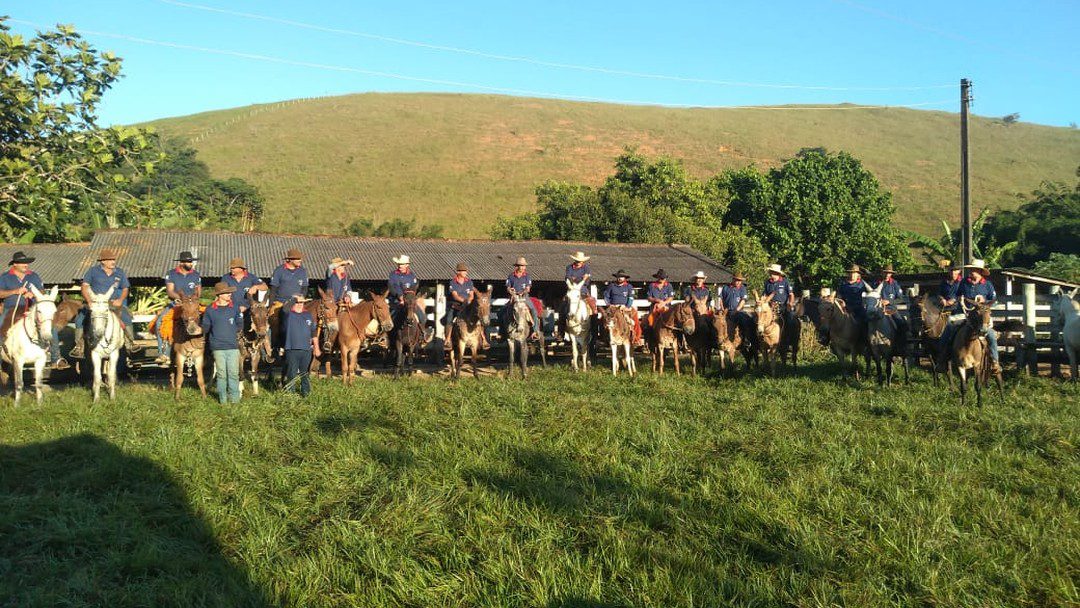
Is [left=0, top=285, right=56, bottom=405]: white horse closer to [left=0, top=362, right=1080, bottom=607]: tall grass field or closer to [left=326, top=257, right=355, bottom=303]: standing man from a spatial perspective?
[left=0, top=362, right=1080, bottom=607]: tall grass field

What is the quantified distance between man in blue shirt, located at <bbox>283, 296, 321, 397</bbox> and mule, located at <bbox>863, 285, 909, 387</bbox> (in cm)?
1053

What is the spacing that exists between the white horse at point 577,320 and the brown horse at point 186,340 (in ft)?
25.3

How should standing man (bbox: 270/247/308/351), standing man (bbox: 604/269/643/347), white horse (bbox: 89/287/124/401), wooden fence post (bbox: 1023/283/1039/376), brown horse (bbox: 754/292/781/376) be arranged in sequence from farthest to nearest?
standing man (bbox: 604/269/643/347)
wooden fence post (bbox: 1023/283/1039/376)
brown horse (bbox: 754/292/781/376)
standing man (bbox: 270/247/308/351)
white horse (bbox: 89/287/124/401)

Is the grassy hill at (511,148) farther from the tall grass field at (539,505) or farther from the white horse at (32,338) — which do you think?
the tall grass field at (539,505)

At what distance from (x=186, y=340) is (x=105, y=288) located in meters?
1.74

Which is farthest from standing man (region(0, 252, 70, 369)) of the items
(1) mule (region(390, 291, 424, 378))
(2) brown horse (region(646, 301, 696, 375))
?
(2) brown horse (region(646, 301, 696, 375))

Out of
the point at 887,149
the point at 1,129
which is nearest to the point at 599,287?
the point at 1,129

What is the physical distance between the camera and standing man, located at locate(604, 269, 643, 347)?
18281mm

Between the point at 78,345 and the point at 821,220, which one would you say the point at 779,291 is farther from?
the point at 821,220

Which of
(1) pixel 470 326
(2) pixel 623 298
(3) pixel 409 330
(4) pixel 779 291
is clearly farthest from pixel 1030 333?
(3) pixel 409 330

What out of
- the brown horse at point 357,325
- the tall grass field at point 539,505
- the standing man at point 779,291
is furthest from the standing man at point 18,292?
the standing man at point 779,291

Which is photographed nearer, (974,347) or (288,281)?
(974,347)

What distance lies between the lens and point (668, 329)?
17.2 metres

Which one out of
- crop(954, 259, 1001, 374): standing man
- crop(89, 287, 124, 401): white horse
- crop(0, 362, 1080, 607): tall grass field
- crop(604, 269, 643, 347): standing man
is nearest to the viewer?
crop(0, 362, 1080, 607): tall grass field
